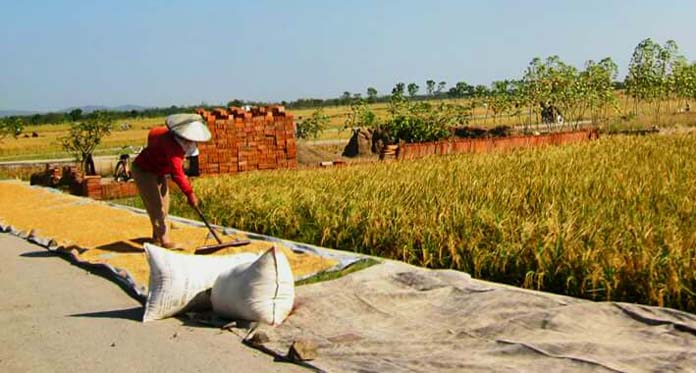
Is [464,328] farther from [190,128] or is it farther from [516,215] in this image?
[190,128]

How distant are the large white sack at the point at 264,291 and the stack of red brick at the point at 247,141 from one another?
439 inches

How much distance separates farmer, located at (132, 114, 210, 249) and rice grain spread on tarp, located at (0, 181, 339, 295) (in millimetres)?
433

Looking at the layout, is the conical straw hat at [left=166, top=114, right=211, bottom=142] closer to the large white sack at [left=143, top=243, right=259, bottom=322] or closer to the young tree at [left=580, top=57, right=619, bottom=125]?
the large white sack at [left=143, top=243, right=259, bottom=322]

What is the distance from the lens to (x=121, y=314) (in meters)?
6.03

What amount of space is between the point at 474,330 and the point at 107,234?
6.18 meters

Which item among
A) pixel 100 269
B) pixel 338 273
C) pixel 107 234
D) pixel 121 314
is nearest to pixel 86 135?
pixel 107 234

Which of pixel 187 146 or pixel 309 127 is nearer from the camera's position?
pixel 187 146

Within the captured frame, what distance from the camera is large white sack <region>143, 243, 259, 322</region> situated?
5715 mm

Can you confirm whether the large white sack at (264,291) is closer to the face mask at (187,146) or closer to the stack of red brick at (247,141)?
the face mask at (187,146)

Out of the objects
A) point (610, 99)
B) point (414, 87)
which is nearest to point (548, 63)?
point (610, 99)

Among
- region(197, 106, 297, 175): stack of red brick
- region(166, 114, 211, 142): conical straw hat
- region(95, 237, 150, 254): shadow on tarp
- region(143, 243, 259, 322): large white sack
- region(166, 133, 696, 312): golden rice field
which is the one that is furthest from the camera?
region(197, 106, 297, 175): stack of red brick

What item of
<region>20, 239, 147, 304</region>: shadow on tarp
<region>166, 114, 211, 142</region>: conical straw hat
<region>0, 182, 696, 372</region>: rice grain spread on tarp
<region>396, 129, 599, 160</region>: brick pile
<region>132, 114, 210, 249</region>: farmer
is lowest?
<region>20, 239, 147, 304</region>: shadow on tarp

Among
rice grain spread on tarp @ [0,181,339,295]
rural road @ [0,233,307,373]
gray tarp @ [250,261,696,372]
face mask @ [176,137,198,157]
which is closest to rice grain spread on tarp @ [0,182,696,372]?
gray tarp @ [250,261,696,372]

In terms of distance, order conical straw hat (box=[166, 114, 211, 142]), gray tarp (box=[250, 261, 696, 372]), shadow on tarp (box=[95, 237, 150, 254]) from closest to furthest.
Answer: gray tarp (box=[250, 261, 696, 372]) → conical straw hat (box=[166, 114, 211, 142]) → shadow on tarp (box=[95, 237, 150, 254])
